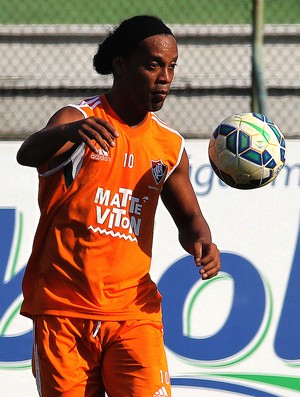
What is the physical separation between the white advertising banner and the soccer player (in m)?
1.42

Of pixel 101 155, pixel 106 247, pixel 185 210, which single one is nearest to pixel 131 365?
pixel 106 247

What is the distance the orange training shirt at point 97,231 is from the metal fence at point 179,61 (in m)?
2.57

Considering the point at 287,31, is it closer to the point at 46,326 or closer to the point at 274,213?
the point at 274,213

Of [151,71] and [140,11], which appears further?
[140,11]

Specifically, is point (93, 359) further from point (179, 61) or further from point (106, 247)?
point (179, 61)

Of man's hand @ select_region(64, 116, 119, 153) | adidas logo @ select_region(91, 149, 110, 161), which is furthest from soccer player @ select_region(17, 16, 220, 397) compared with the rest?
man's hand @ select_region(64, 116, 119, 153)

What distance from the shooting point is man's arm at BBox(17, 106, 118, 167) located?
10.5 feet

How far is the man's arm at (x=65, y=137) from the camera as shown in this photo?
3.21 metres

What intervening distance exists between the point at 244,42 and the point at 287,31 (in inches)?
18.5

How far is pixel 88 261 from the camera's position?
3.60m

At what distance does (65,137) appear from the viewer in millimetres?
3352

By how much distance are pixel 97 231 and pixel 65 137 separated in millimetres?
438

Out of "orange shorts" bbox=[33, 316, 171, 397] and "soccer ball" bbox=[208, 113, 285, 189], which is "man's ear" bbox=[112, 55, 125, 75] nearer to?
"soccer ball" bbox=[208, 113, 285, 189]

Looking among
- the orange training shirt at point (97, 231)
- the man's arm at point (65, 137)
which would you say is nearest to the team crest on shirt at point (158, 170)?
the orange training shirt at point (97, 231)
